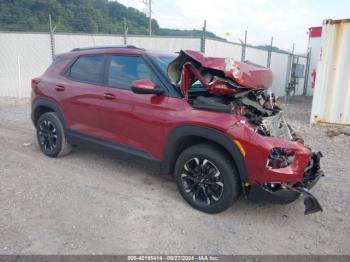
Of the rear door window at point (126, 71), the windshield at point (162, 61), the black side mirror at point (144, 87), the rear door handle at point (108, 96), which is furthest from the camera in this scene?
the rear door handle at point (108, 96)

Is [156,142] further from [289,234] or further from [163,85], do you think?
[289,234]

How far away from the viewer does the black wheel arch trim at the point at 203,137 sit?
3.33 meters

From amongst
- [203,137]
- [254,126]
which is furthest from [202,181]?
[254,126]

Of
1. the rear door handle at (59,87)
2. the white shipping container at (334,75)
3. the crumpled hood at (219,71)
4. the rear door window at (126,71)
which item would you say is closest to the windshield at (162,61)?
the rear door window at (126,71)

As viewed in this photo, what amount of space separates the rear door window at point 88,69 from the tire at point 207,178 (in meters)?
1.82

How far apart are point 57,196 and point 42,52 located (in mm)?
9916

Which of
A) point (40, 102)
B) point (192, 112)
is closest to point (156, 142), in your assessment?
point (192, 112)

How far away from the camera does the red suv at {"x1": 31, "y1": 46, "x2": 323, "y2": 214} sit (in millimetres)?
3291

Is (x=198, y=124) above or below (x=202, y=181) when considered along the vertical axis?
above

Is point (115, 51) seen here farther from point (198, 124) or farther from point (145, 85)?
point (198, 124)

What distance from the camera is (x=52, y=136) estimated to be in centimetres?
529

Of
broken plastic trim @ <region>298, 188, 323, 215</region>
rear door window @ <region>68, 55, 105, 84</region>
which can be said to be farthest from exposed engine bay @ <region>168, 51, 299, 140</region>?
rear door window @ <region>68, 55, 105, 84</region>

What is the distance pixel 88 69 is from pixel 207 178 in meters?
2.49

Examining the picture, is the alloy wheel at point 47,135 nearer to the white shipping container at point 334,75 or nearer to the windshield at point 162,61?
the windshield at point 162,61
